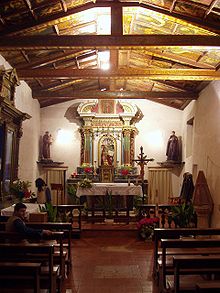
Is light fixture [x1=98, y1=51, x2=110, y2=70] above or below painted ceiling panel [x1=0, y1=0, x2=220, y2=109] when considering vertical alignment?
above

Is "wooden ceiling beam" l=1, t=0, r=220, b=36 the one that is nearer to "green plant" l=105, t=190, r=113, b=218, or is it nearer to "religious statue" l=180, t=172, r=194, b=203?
"religious statue" l=180, t=172, r=194, b=203

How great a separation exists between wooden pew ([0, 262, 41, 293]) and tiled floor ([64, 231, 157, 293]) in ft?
5.40

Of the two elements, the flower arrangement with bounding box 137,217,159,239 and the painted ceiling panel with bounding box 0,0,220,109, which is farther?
the flower arrangement with bounding box 137,217,159,239

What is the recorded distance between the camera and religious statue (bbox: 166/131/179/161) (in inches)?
560

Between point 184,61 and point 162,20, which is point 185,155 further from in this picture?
point 162,20

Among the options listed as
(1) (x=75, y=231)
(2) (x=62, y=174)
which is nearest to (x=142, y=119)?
(2) (x=62, y=174)

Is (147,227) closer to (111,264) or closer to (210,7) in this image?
(111,264)

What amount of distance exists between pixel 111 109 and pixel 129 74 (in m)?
5.18

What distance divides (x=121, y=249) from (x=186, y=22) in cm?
479

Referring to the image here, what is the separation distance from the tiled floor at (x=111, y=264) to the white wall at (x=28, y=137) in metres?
3.60

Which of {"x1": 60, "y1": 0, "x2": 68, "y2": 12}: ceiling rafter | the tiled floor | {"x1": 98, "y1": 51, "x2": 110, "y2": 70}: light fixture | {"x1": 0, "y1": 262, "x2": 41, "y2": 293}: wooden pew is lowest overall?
the tiled floor

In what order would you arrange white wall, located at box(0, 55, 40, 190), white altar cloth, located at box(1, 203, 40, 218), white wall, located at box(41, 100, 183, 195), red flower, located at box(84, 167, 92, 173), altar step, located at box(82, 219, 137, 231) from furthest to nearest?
1. white wall, located at box(41, 100, 183, 195)
2. red flower, located at box(84, 167, 92, 173)
3. white wall, located at box(0, 55, 40, 190)
4. altar step, located at box(82, 219, 137, 231)
5. white altar cloth, located at box(1, 203, 40, 218)

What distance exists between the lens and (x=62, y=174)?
A: 14.4 meters

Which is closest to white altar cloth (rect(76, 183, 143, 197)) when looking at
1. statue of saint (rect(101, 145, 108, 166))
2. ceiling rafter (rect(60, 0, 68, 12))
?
statue of saint (rect(101, 145, 108, 166))
